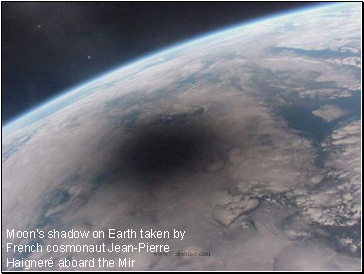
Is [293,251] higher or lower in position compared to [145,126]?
lower

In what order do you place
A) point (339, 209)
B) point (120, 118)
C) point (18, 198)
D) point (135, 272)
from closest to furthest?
1. point (135, 272)
2. point (339, 209)
3. point (18, 198)
4. point (120, 118)

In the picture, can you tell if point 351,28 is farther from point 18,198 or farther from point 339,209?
point 18,198

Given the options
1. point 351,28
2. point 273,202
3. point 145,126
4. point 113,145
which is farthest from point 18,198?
point 351,28

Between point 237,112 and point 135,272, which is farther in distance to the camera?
point 237,112

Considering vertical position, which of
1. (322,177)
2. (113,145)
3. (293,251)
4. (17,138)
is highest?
(17,138)

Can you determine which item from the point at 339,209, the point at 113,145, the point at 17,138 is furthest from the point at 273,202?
the point at 17,138

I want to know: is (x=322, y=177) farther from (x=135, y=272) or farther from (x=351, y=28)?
(x=351, y=28)

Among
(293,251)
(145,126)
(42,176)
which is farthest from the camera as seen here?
(145,126)
